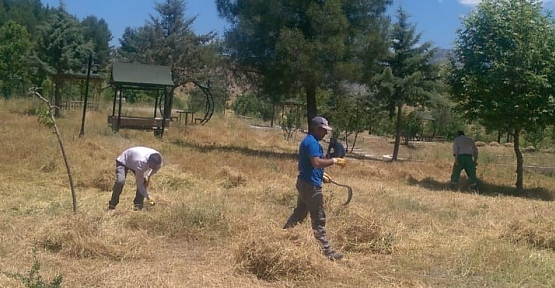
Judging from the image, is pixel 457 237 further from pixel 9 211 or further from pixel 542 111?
pixel 542 111

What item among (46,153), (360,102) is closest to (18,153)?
(46,153)

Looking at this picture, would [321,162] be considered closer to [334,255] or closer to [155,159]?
[334,255]

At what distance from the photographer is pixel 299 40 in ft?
58.1

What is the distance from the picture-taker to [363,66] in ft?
61.3

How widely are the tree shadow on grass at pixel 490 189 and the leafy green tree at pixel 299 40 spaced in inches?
189

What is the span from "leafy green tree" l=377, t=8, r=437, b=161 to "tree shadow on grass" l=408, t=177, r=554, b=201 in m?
4.72

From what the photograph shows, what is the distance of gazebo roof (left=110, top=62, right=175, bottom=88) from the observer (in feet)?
64.6

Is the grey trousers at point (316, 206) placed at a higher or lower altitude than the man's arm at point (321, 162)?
lower

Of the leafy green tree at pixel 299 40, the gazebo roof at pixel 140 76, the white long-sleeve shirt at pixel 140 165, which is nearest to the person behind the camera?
the white long-sleeve shirt at pixel 140 165

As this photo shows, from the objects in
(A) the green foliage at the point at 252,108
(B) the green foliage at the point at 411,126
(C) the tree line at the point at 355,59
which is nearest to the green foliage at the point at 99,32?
(A) the green foliage at the point at 252,108

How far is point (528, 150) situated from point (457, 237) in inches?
1113

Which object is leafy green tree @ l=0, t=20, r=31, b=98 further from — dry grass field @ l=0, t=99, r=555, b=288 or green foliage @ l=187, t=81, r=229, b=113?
dry grass field @ l=0, t=99, r=555, b=288

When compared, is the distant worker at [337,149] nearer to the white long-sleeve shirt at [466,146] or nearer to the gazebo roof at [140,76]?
the white long-sleeve shirt at [466,146]

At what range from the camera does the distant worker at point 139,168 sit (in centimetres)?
766
